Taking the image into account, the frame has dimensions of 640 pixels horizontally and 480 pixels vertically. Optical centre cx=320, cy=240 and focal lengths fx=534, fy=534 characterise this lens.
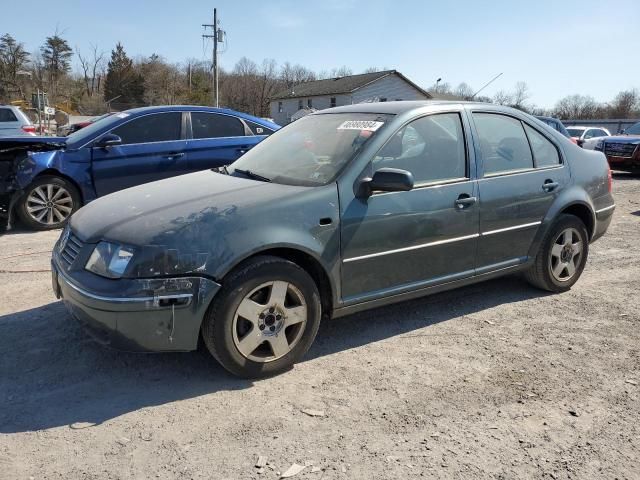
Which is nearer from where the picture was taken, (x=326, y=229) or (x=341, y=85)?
(x=326, y=229)

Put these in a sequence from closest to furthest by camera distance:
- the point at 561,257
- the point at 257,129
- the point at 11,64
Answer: the point at 561,257, the point at 257,129, the point at 11,64

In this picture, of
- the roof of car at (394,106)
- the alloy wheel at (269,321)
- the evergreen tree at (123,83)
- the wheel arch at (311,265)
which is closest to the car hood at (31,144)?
the roof of car at (394,106)

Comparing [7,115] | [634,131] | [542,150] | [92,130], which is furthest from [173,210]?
[634,131]

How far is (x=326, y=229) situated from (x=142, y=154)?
4.83 m

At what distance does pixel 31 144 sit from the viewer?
23.4 ft

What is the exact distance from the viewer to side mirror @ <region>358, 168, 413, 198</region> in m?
3.41

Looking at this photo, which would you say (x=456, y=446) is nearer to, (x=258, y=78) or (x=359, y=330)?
(x=359, y=330)

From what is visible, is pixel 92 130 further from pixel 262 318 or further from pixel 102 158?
pixel 262 318

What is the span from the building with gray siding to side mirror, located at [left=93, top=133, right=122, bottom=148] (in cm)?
4046

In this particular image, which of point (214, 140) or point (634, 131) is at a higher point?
point (634, 131)

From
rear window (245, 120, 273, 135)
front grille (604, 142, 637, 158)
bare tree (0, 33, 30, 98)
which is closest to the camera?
rear window (245, 120, 273, 135)

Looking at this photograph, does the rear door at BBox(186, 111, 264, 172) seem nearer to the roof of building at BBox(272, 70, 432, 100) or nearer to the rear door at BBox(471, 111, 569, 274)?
the rear door at BBox(471, 111, 569, 274)

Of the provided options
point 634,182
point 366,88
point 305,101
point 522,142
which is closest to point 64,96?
point 305,101

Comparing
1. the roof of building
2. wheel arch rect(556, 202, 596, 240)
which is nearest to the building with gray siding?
the roof of building
